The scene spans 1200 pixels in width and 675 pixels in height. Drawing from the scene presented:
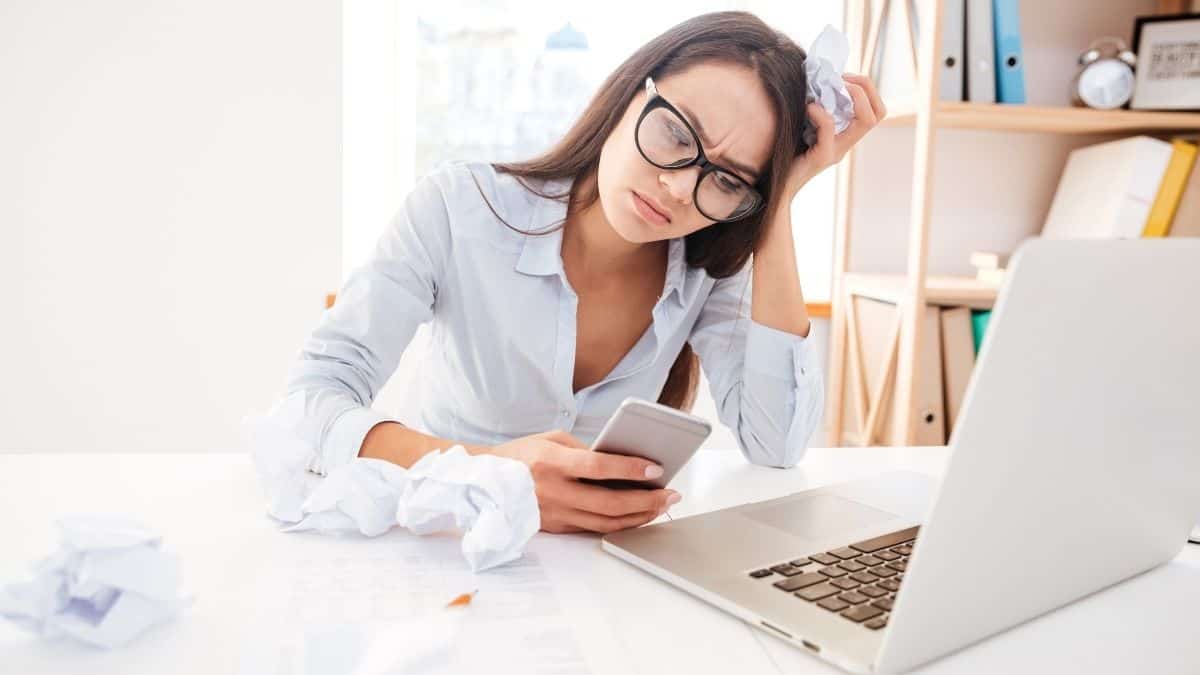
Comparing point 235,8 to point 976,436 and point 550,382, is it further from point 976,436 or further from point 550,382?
point 976,436

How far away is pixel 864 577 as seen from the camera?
0.70 m

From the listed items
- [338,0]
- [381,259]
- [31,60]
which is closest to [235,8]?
[338,0]

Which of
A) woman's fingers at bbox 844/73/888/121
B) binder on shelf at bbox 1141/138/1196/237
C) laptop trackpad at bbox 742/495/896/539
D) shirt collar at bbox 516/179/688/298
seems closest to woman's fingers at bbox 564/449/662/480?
laptop trackpad at bbox 742/495/896/539

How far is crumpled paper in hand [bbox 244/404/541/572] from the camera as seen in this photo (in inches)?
28.5

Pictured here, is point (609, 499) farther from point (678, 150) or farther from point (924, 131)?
point (924, 131)

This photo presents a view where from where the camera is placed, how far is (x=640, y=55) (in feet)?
3.94

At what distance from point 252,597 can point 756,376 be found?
767 millimetres

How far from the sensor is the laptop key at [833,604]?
24.9 inches

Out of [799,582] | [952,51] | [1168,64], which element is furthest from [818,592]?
[1168,64]

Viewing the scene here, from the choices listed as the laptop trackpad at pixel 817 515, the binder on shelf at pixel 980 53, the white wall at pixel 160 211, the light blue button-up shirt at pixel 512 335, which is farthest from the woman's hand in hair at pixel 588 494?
the binder on shelf at pixel 980 53

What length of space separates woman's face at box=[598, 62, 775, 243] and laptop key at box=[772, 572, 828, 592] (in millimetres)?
515

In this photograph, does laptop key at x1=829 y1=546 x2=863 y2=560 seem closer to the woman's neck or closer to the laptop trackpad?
the laptop trackpad

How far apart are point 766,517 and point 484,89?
1786mm

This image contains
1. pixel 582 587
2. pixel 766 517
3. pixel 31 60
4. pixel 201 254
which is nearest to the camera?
pixel 582 587
